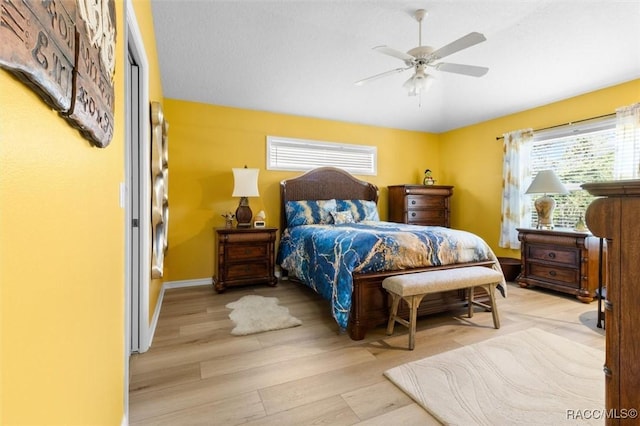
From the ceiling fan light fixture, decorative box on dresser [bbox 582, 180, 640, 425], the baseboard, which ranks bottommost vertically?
the baseboard

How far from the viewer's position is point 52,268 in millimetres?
623

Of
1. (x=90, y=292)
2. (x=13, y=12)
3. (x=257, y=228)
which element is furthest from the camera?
(x=257, y=228)

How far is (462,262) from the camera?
2.64 meters

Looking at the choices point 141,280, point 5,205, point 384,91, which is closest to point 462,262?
point 384,91

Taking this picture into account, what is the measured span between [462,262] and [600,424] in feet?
4.59

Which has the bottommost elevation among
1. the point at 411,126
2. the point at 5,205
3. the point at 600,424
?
the point at 600,424

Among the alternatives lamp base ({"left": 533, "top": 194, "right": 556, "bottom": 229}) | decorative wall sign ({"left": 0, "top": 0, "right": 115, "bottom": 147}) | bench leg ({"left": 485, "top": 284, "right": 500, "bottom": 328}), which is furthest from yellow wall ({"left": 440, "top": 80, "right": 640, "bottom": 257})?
decorative wall sign ({"left": 0, "top": 0, "right": 115, "bottom": 147})

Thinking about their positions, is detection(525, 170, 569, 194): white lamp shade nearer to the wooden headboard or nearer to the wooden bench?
the wooden bench

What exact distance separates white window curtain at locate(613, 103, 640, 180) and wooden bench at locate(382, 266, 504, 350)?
83.4 inches

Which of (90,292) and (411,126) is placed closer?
(90,292)

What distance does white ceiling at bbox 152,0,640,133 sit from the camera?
2.36 metres

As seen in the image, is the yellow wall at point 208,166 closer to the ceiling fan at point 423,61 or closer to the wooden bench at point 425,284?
the ceiling fan at point 423,61

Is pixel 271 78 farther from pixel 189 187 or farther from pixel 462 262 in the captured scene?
pixel 462 262

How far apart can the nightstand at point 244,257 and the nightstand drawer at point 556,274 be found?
10.9 feet
